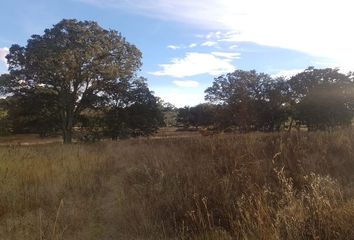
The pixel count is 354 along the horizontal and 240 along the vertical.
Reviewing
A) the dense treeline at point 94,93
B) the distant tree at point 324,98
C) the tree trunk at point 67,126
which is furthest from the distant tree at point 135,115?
the distant tree at point 324,98

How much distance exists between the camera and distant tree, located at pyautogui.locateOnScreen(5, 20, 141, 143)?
104 ft

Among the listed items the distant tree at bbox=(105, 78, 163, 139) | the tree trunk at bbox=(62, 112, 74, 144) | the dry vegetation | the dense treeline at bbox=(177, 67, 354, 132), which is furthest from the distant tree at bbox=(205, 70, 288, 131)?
the dry vegetation

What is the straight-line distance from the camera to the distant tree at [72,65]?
31.8 metres

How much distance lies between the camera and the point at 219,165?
20.6 feet

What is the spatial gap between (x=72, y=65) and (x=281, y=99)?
28134mm

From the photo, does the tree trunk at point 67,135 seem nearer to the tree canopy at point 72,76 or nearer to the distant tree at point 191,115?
the tree canopy at point 72,76

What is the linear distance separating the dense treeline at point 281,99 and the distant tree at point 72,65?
11.7 m

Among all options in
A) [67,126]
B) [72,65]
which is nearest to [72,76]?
[72,65]

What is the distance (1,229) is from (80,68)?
30488 millimetres

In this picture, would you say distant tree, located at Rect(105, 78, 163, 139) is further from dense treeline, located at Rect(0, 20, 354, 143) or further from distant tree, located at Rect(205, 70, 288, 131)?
distant tree, located at Rect(205, 70, 288, 131)

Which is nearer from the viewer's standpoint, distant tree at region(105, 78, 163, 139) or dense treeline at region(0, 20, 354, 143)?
dense treeline at region(0, 20, 354, 143)

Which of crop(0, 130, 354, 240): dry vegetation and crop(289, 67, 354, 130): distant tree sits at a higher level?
crop(289, 67, 354, 130): distant tree

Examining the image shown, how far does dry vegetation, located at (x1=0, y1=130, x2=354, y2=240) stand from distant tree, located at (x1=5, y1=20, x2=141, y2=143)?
83.6 ft

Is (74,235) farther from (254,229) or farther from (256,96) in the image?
Result: (256,96)
